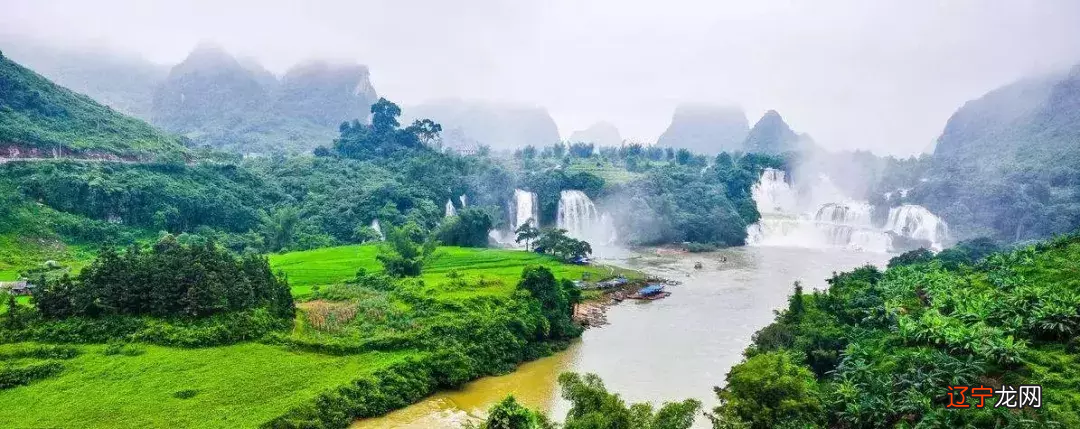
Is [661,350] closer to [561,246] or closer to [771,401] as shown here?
[771,401]

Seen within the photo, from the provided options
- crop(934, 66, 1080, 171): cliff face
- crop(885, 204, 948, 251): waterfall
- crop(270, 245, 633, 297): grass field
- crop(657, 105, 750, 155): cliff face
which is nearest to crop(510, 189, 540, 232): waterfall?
crop(270, 245, 633, 297): grass field

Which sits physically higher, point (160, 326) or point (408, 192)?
point (408, 192)

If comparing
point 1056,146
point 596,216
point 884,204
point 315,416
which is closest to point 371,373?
point 315,416

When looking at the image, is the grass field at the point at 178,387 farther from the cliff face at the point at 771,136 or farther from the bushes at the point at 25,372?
the cliff face at the point at 771,136

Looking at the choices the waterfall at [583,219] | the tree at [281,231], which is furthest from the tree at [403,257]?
the waterfall at [583,219]

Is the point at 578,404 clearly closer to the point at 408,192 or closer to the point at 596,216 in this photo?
the point at 408,192
